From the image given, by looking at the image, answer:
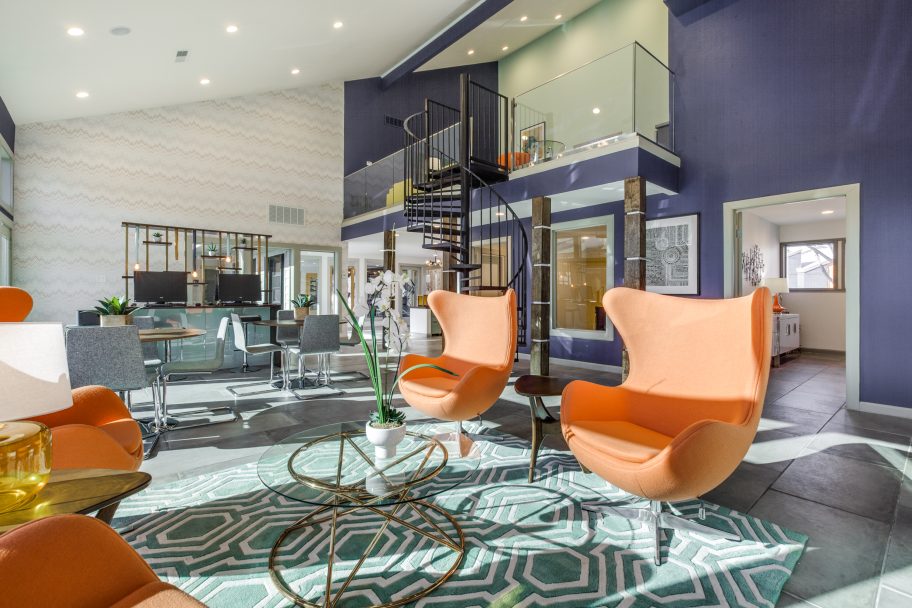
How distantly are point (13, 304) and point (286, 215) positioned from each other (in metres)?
7.82

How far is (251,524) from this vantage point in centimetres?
208

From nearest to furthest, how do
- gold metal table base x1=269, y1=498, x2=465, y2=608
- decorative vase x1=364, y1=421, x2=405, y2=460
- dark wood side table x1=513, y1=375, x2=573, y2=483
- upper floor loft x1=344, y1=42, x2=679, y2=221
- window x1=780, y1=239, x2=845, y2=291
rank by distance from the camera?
gold metal table base x1=269, y1=498, x2=465, y2=608 < decorative vase x1=364, y1=421, x2=405, y2=460 < dark wood side table x1=513, y1=375, x2=573, y2=483 < upper floor loft x1=344, y1=42, x2=679, y2=221 < window x1=780, y1=239, x2=845, y2=291

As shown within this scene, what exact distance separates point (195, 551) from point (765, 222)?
31.2ft

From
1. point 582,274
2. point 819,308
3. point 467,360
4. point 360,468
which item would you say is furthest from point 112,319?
point 819,308

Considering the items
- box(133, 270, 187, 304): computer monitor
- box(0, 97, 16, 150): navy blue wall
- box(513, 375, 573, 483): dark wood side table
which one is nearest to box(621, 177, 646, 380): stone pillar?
box(513, 375, 573, 483): dark wood side table

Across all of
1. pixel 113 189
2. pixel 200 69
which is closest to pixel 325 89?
pixel 200 69

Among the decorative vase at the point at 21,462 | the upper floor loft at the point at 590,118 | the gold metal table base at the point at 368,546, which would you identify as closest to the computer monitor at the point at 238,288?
the upper floor loft at the point at 590,118

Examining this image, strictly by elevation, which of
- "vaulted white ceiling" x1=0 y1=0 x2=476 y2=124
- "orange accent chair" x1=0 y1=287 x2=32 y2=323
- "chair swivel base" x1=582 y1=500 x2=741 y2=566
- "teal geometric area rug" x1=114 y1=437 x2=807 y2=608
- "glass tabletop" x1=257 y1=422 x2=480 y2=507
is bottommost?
"teal geometric area rug" x1=114 y1=437 x2=807 y2=608

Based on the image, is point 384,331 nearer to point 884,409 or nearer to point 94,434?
point 94,434

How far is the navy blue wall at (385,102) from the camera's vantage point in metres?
10.4

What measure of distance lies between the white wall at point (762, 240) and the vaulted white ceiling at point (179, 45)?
615 cm

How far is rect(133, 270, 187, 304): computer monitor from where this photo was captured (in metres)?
6.32

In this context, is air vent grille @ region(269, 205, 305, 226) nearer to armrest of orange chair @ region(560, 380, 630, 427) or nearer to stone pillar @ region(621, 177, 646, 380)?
stone pillar @ region(621, 177, 646, 380)

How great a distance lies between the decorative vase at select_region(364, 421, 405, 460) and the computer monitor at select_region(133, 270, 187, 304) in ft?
19.8
